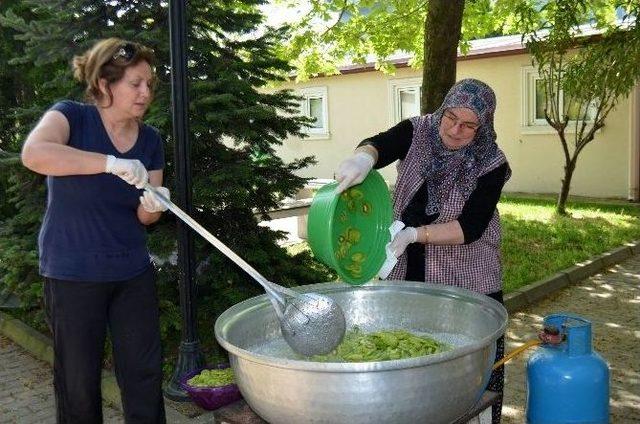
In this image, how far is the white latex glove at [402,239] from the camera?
232 centimetres

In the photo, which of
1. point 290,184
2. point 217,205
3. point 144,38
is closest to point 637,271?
point 290,184

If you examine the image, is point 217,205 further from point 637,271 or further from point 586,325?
point 637,271

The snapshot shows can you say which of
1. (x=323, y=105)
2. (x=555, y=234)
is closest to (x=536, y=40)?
(x=555, y=234)

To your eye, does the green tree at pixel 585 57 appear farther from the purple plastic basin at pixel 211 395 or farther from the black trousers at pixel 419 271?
the purple plastic basin at pixel 211 395

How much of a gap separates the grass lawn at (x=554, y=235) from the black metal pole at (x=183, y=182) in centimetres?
336

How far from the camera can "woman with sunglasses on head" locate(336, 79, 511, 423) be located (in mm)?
2322

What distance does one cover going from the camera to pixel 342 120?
15.3m

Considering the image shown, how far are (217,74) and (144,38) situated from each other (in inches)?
19.8

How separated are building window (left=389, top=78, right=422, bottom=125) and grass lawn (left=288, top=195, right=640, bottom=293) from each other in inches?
163

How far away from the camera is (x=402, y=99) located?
46.7 ft

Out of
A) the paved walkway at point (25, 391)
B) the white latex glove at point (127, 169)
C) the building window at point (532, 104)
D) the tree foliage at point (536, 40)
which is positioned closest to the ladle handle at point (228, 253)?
the white latex glove at point (127, 169)

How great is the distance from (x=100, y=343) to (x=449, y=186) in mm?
1477

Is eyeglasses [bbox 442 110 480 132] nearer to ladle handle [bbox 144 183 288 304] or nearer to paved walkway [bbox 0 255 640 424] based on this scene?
ladle handle [bbox 144 183 288 304]

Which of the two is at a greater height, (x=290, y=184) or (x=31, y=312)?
(x=290, y=184)
